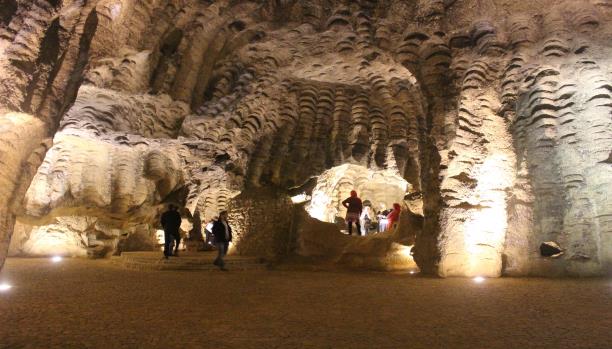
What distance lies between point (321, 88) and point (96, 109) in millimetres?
5885

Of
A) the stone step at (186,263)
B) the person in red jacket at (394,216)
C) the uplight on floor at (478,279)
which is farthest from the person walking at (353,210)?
the uplight on floor at (478,279)

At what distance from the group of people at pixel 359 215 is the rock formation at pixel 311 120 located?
87 cm

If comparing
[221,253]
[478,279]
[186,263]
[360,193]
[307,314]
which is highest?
[360,193]

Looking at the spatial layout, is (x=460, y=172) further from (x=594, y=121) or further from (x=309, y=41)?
(x=309, y=41)

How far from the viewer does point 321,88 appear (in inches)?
474

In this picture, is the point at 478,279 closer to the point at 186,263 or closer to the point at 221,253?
the point at 221,253

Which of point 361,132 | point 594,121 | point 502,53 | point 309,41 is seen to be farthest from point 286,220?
point 594,121

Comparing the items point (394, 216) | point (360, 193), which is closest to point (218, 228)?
point (394, 216)

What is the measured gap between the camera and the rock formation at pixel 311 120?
6.59m

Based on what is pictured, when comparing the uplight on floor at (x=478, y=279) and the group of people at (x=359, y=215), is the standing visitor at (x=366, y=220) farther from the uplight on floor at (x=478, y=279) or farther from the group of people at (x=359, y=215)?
the uplight on floor at (x=478, y=279)

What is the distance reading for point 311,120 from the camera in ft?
39.7

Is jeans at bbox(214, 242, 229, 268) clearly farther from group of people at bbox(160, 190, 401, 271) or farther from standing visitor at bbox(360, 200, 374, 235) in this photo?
standing visitor at bbox(360, 200, 374, 235)

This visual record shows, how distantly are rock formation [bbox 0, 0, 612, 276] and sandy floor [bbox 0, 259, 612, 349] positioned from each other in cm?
155

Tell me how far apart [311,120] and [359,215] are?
3.06 metres
